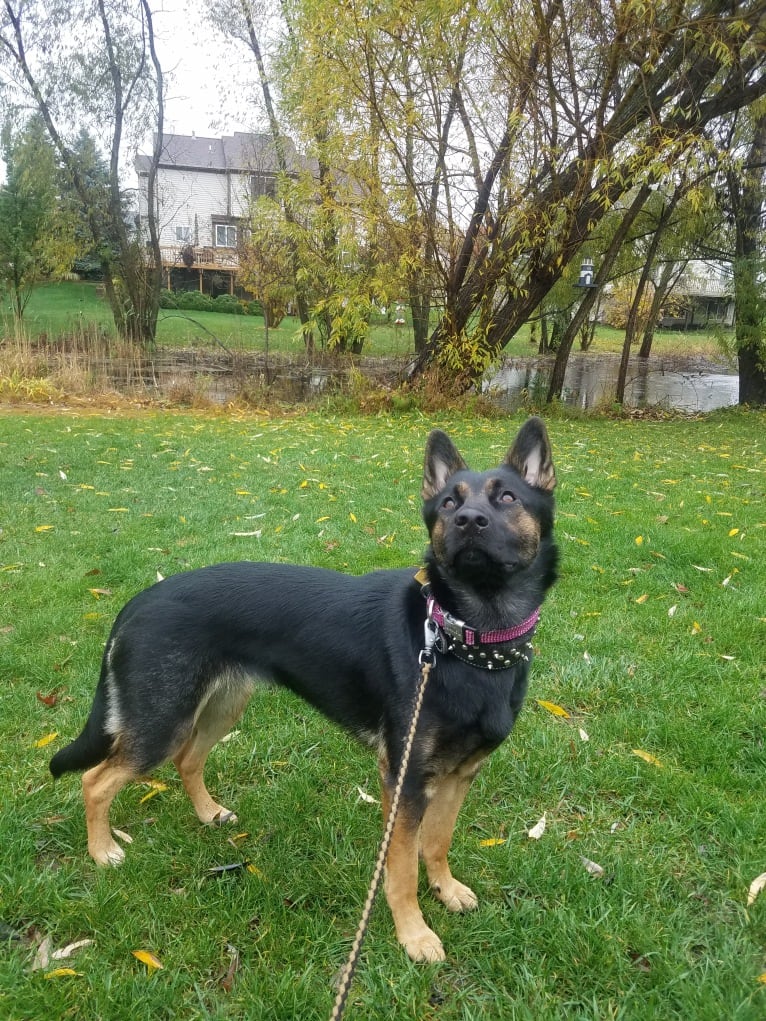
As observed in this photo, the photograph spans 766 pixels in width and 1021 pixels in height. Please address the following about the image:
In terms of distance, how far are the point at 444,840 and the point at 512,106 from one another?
13.1 metres

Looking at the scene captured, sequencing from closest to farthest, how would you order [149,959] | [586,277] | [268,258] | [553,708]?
[149,959]
[553,708]
[586,277]
[268,258]

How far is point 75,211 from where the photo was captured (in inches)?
911

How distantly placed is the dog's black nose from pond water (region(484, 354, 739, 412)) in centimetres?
1356

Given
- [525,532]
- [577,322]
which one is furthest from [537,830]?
[577,322]

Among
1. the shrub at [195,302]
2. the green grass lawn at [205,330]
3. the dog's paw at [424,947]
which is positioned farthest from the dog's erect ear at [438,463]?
the shrub at [195,302]

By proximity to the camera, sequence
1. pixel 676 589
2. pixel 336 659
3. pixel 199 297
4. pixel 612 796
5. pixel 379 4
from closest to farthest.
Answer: pixel 336 659, pixel 612 796, pixel 676 589, pixel 379 4, pixel 199 297

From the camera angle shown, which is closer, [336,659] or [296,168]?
[336,659]

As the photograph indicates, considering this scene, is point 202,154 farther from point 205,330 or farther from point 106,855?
point 106,855

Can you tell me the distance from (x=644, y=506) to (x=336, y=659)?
18.0ft

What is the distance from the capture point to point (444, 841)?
8.16 ft

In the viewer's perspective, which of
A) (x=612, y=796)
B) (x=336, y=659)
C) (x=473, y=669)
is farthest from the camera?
(x=612, y=796)

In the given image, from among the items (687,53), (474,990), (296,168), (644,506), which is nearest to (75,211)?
(296,168)

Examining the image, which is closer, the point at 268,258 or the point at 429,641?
the point at 429,641

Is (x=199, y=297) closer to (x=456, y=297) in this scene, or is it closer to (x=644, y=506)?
(x=456, y=297)
